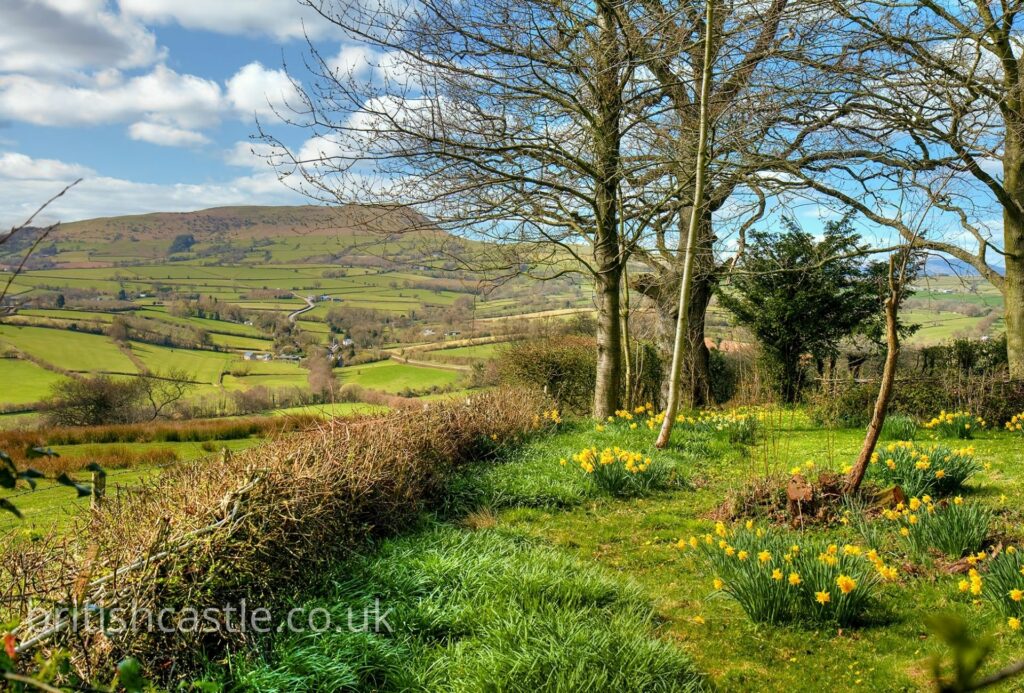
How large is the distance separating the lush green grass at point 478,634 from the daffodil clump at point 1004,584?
182cm

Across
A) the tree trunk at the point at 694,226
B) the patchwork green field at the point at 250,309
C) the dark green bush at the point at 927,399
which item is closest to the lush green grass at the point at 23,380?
the patchwork green field at the point at 250,309

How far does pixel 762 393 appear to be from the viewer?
15.4 metres

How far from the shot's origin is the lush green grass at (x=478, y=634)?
318 cm

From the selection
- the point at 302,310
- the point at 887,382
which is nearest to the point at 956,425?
the point at 887,382

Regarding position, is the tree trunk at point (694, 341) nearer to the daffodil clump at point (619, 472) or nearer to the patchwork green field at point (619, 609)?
the daffodil clump at point (619, 472)

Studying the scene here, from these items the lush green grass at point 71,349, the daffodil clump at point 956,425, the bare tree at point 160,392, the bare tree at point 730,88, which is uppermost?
the bare tree at point 730,88

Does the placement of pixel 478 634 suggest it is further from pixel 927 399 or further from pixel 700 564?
pixel 927 399

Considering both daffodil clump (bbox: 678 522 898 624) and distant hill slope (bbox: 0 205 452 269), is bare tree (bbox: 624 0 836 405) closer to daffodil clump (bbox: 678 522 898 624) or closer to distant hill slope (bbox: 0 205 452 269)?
daffodil clump (bbox: 678 522 898 624)

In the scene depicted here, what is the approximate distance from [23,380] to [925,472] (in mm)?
43736

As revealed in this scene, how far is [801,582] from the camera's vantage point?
3.98 m

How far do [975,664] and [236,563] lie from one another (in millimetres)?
4011

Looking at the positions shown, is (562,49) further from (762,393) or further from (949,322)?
(949,322)

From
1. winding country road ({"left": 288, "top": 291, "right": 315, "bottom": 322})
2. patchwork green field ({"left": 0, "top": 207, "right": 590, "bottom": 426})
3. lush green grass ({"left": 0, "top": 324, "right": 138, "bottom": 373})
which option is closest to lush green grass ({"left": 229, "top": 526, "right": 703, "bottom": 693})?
patchwork green field ({"left": 0, "top": 207, "right": 590, "bottom": 426})

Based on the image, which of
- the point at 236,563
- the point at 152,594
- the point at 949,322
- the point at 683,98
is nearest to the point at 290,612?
the point at 236,563
